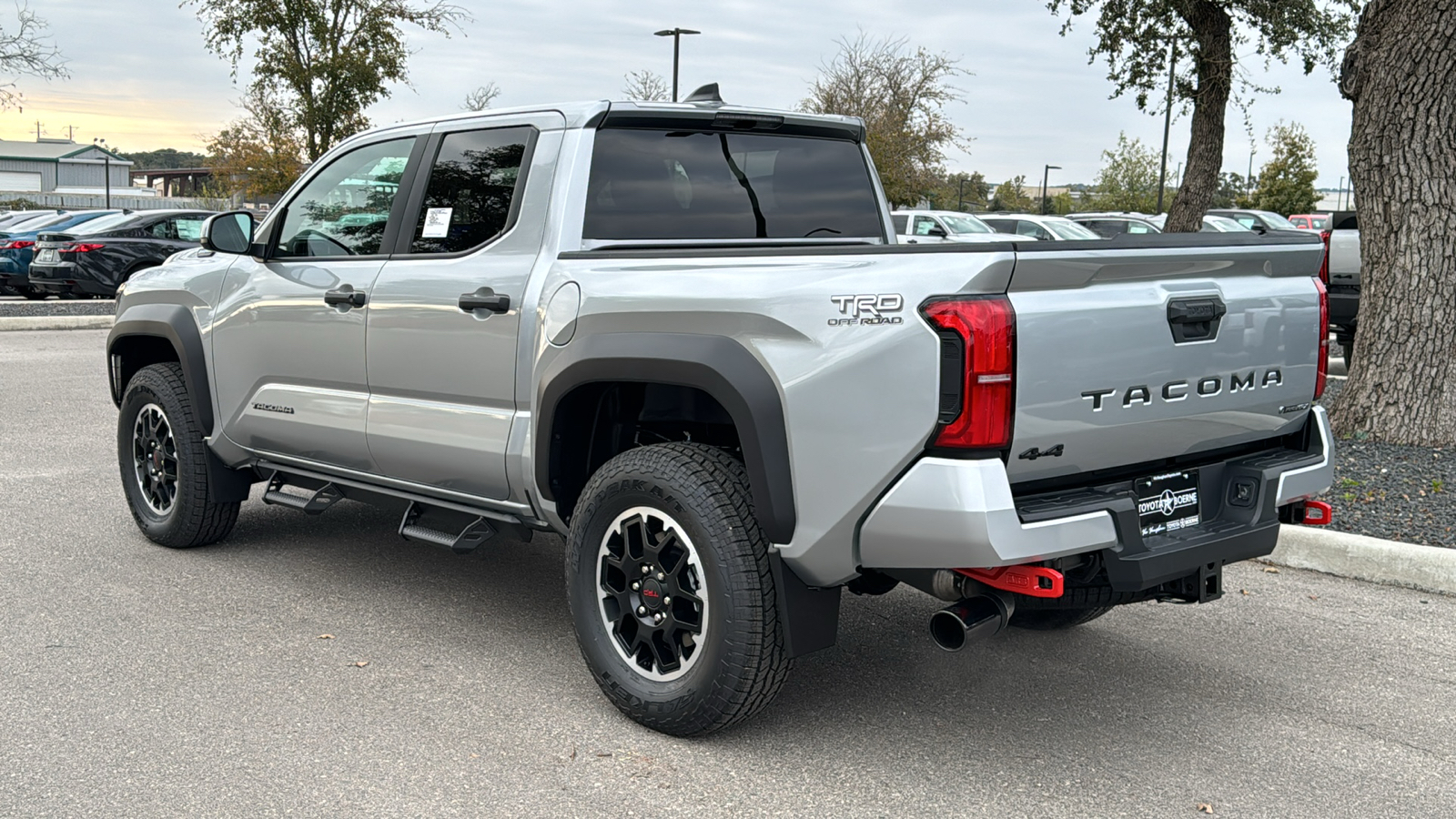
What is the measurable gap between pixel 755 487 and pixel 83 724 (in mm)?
2214

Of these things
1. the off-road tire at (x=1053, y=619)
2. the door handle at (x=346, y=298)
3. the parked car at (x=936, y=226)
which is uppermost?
the parked car at (x=936, y=226)

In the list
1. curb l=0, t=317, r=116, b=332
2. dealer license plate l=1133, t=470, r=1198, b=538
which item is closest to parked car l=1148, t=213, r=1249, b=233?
curb l=0, t=317, r=116, b=332

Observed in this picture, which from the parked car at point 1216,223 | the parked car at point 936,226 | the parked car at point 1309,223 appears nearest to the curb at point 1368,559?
the parked car at point 936,226

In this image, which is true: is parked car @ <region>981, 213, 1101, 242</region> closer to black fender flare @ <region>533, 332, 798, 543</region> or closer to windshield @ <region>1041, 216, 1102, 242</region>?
windshield @ <region>1041, 216, 1102, 242</region>

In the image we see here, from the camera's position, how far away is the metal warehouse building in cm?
10475

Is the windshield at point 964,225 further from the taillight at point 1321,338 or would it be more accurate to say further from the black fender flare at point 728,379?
the black fender flare at point 728,379

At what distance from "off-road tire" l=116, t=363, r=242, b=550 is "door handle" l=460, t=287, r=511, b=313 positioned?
208cm

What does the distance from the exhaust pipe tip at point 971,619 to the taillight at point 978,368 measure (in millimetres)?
525

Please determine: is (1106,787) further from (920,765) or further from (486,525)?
(486,525)

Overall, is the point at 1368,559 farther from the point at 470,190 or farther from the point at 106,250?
the point at 106,250

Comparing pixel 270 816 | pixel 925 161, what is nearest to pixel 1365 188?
pixel 270 816

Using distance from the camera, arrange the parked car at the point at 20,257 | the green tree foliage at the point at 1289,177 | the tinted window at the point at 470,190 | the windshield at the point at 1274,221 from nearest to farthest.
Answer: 1. the tinted window at the point at 470,190
2. the parked car at the point at 20,257
3. the windshield at the point at 1274,221
4. the green tree foliage at the point at 1289,177

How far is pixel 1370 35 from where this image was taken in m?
8.50

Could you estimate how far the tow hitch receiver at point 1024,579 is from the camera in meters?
3.35
